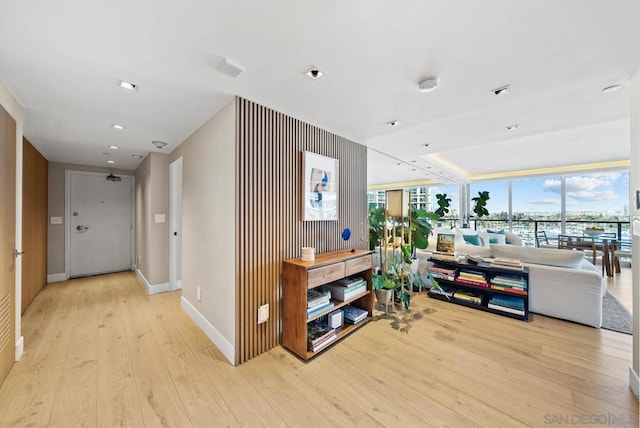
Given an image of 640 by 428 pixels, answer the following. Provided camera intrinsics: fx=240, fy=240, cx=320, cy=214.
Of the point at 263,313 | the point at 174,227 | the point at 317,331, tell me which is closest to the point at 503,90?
the point at 317,331

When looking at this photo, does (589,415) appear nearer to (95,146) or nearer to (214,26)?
(214,26)

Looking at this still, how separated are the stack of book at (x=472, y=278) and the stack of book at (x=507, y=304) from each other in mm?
202

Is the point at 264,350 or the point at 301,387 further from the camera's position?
the point at 264,350

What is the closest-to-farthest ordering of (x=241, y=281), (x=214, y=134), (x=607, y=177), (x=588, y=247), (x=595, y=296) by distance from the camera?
(x=241, y=281) → (x=214, y=134) → (x=595, y=296) → (x=588, y=247) → (x=607, y=177)

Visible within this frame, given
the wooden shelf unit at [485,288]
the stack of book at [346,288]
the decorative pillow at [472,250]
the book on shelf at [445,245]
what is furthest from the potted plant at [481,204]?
the stack of book at [346,288]

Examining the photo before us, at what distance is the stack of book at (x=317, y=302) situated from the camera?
2.18 m

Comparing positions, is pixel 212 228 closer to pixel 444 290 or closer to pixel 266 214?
pixel 266 214

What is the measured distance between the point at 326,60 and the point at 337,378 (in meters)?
2.29

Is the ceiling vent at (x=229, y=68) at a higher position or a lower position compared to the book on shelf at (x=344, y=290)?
higher

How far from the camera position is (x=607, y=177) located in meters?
5.98

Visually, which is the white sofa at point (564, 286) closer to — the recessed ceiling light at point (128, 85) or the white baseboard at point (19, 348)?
the recessed ceiling light at point (128, 85)

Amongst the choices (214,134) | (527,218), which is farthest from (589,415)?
(527,218)

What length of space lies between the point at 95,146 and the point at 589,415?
18.5 feet

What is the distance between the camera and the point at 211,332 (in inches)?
93.7
